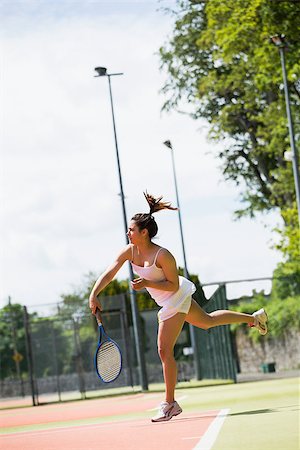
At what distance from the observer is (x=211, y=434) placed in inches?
360

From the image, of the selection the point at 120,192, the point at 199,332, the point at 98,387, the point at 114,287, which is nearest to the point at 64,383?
the point at 98,387

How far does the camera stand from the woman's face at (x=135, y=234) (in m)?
7.97

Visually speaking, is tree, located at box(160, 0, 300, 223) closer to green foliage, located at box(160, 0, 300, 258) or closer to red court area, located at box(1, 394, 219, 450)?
green foliage, located at box(160, 0, 300, 258)

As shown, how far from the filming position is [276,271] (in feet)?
140

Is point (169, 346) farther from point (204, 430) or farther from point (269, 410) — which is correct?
point (269, 410)

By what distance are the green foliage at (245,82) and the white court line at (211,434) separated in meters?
21.7

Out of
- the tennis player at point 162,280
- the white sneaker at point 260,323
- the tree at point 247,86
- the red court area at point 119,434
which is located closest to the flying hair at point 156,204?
the tennis player at point 162,280

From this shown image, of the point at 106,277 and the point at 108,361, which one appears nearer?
the point at 106,277

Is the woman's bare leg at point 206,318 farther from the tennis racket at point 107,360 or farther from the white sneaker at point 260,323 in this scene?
the tennis racket at point 107,360

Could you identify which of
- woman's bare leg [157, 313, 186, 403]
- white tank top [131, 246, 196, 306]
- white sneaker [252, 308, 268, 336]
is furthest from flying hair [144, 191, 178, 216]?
white sneaker [252, 308, 268, 336]

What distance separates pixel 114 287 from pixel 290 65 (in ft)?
127

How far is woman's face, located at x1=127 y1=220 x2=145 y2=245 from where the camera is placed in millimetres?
7969

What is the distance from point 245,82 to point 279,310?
8113 millimetres

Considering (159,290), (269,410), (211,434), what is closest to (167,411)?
(159,290)
